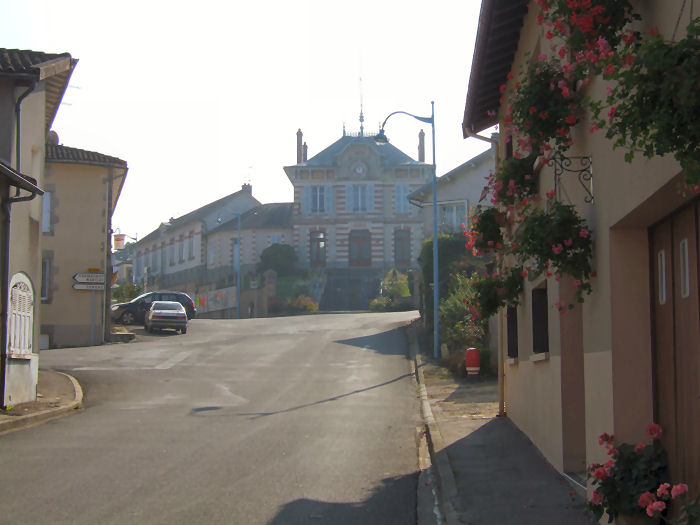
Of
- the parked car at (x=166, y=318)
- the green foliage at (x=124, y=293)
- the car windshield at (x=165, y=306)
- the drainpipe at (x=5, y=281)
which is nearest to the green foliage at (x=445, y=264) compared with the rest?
the parked car at (x=166, y=318)

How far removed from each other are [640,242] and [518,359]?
23.1ft

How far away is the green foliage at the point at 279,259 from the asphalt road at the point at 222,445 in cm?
3088

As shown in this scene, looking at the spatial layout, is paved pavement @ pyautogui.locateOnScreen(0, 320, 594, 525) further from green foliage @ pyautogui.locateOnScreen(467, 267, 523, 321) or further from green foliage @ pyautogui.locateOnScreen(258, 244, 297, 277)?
green foliage @ pyautogui.locateOnScreen(258, 244, 297, 277)

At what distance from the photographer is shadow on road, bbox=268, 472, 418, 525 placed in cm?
764

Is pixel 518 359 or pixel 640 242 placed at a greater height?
pixel 640 242

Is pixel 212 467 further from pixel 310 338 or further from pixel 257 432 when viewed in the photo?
pixel 310 338

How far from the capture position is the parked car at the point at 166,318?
35750mm

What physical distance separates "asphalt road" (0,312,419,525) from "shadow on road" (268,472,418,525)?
2cm

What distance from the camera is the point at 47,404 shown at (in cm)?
1705

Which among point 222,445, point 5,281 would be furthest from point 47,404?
point 222,445

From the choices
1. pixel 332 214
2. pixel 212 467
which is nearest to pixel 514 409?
pixel 212 467

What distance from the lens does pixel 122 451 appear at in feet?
37.6

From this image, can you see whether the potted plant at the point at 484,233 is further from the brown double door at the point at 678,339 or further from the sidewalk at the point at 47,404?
the sidewalk at the point at 47,404

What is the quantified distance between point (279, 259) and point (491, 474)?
4970cm
